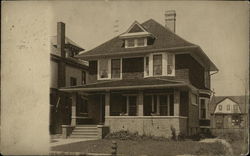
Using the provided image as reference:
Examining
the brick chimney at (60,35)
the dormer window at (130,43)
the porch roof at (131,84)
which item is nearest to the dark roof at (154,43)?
the dormer window at (130,43)

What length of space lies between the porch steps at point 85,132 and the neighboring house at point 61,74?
0.28 m

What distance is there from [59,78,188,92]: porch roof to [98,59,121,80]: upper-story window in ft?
0.81

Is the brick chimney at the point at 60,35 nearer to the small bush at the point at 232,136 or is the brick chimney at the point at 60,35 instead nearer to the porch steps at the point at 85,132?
the porch steps at the point at 85,132

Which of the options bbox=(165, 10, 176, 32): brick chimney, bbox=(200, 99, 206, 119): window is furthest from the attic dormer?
bbox=(200, 99, 206, 119): window

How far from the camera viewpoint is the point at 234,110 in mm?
8500

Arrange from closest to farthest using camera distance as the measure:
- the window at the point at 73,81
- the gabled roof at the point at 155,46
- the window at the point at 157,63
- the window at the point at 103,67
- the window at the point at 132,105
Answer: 1. the gabled roof at the point at 155,46
2. the window at the point at 73,81
3. the window at the point at 157,63
4. the window at the point at 103,67
5. the window at the point at 132,105

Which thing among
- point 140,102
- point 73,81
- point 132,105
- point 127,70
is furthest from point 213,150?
point 132,105

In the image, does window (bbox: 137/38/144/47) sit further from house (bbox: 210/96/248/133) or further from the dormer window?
house (bbox: 210/96/248/133)

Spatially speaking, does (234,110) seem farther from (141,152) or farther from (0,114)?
(0,114)

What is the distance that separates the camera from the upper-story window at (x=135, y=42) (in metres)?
10.5

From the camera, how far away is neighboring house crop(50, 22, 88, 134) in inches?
363

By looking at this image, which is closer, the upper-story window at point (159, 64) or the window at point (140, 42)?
the window at point (140, 42)

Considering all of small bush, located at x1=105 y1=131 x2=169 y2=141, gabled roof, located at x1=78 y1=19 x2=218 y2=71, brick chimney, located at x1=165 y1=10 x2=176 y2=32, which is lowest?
small bush, located at x1=105 y1=131 x2=169 y2=141

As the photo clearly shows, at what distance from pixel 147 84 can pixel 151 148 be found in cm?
230
